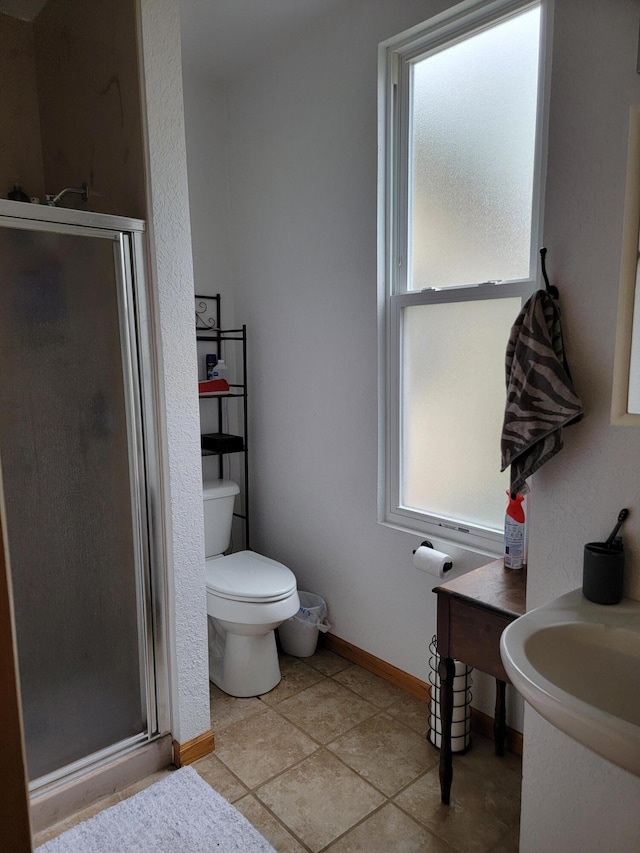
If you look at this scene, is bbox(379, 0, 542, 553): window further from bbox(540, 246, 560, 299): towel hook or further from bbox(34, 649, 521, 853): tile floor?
bbox(34, 649, 521, 853): tile floor

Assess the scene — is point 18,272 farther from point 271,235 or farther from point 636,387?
point 636,387

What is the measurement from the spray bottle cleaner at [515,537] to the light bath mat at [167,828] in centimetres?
110

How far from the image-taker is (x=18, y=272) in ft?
5.24

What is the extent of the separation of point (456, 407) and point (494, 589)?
2.43 ft

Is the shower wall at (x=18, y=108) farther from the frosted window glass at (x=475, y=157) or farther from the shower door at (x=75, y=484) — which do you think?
the frosted window glass at (x=475, y=157)

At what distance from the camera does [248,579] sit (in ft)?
7.94

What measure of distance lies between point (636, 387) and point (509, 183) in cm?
100

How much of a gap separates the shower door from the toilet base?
51 centimetres

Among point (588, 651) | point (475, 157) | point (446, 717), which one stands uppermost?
point (475, 157)

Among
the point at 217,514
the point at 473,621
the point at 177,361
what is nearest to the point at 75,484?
the point at 177,361

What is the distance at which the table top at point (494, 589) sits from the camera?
155cm

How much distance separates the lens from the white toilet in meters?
2.30

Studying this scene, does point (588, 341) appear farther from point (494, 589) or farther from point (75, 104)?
point (75, 104)

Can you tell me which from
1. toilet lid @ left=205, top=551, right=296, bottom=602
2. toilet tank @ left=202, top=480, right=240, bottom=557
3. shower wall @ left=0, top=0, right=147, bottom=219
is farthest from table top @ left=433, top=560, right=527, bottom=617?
shower wall @ left=0, top=0, right=147, bottom=219
